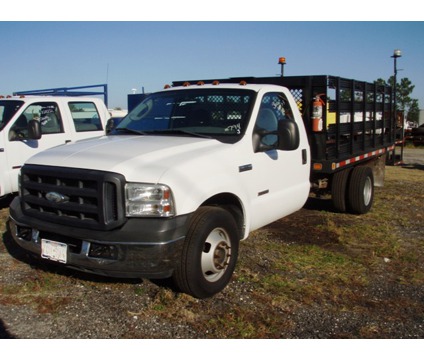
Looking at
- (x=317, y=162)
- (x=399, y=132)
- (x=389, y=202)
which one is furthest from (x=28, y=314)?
(x=399, y=132)

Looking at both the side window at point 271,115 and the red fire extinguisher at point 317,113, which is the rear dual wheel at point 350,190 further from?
the side window at point 271,115

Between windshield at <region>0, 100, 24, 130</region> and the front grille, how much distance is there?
388cm

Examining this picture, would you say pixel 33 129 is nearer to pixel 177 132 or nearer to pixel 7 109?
pixel 7 109

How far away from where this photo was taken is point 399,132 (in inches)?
417

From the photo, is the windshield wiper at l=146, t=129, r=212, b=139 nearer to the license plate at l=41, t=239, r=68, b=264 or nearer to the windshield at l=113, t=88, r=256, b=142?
the windshield at l=113, t=88, r=256, b=142

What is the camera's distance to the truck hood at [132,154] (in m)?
3.52

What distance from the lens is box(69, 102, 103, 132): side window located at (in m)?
8.40

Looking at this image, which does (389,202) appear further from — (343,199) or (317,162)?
(317,162)

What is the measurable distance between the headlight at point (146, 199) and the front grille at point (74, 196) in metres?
0.06

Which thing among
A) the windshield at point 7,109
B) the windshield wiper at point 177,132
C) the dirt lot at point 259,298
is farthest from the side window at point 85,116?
the windshield wiper at point 177,132

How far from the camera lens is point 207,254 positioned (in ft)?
12.7

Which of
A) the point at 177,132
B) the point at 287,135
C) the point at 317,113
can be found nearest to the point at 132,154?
the point at 177,132

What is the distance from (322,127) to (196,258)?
126 inches

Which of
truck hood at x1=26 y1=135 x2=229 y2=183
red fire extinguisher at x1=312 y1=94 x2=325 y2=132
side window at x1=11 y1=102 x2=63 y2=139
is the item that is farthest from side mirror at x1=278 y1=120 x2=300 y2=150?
side window at x1=11 y1=102 x2=63 y2=139
